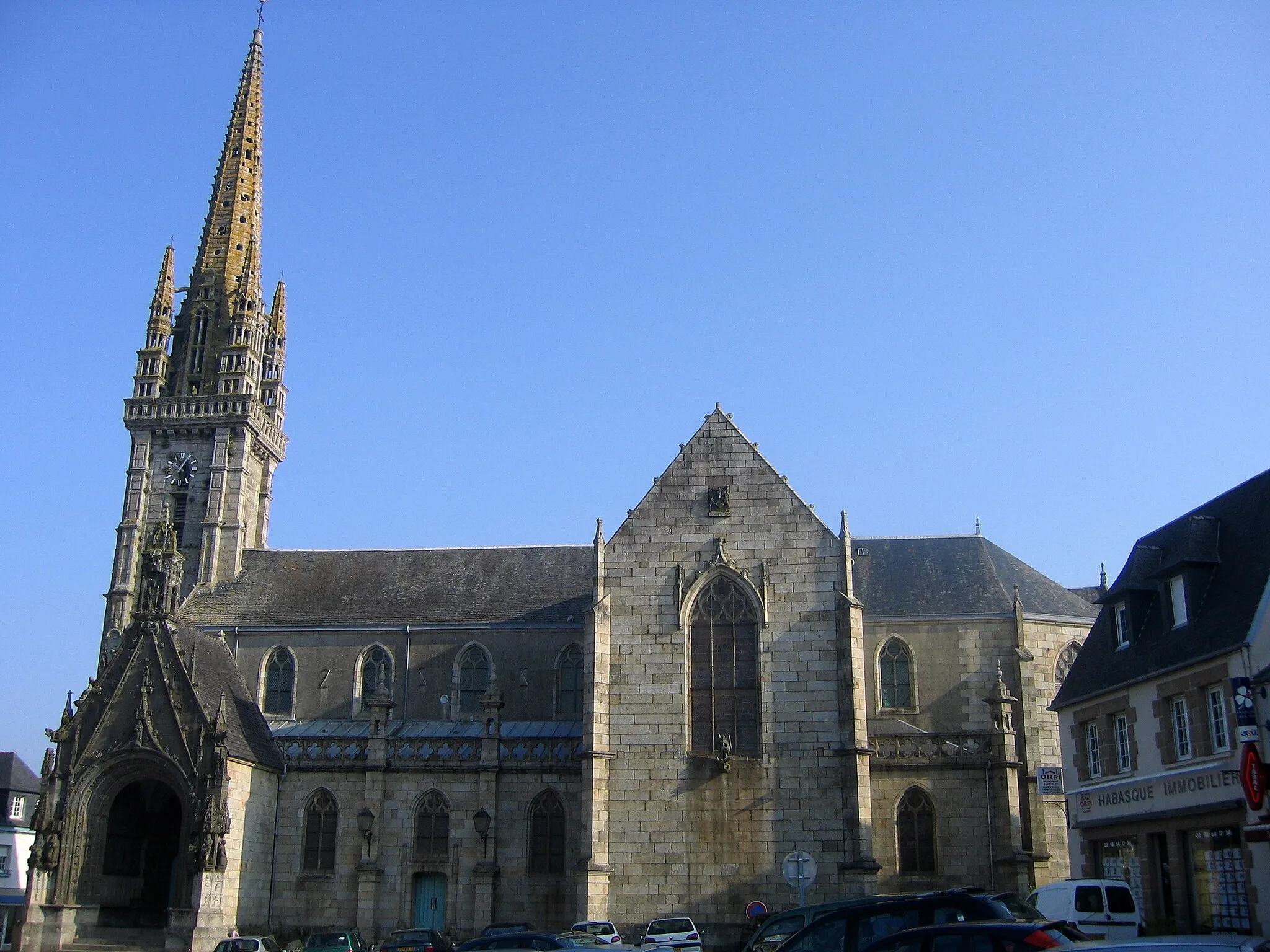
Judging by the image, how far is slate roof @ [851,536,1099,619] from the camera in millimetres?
39406

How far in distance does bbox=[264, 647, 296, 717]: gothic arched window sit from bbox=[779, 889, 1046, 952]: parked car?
31.2 m

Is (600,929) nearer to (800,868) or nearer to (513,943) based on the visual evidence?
(800,868)

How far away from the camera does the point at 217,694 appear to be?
36938 mm

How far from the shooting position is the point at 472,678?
42.2 m

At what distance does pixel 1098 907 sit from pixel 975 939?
1287cm

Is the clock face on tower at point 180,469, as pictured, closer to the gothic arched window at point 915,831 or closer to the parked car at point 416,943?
the parked car at point 416,943

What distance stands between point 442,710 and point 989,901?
29575mm

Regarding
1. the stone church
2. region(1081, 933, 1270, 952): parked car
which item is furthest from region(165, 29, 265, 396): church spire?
region(1081, 933, 1270, 952): parked car

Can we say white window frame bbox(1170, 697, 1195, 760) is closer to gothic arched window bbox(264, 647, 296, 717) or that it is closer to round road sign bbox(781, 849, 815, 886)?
round road sign bbox(781, 849, 815, 886)

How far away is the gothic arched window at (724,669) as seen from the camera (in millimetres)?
34156

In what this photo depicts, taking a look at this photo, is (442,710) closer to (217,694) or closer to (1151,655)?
(217,694)

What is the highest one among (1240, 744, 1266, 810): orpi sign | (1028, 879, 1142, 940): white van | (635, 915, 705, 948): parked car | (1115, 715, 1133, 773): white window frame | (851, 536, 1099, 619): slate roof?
(851, 536, 1099, 619): slate roof

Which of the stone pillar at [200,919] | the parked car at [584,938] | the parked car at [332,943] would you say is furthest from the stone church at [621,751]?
the parked car at [584,938]

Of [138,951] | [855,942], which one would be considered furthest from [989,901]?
[138,951]
